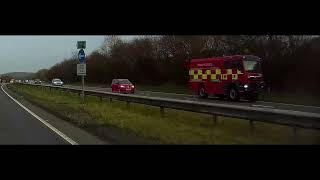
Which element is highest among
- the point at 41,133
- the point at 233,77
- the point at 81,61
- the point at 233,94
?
the point at 81,61

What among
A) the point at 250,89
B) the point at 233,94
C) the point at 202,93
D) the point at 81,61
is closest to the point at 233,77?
the point at 233,94

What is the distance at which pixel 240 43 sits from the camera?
49.2m

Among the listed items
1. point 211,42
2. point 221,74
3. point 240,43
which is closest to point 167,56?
point 211,42

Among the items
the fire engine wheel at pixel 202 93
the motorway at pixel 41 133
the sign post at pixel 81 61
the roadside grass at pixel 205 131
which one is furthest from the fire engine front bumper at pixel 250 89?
the motorway at pixel 41 133

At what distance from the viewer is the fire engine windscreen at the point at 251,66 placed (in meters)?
32.8

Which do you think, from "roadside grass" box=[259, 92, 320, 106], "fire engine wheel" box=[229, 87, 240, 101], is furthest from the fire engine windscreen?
"roadside grass" box=[259, 92, 320, 106]

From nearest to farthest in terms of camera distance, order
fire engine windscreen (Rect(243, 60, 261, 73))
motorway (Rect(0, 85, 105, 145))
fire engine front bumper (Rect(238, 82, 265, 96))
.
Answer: motorway (Rect(0, 85, 105, 145)), fire engine front bumper (Rect(238, 82, 265, 96)), fire engine windscreen (Rect(243, 60, 261, 73))

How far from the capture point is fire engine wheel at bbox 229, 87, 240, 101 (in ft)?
107

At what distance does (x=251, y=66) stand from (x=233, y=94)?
6.72 feet

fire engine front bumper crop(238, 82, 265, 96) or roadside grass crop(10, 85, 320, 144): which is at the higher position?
fire engine front bumper crop(238, 82, 265, 96)

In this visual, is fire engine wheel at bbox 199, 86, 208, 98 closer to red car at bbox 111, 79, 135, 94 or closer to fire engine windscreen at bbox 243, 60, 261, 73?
fire engine windscreen at bbox 243, 60, 261, 73

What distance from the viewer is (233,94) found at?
33.2m

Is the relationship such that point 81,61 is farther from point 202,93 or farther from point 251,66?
point 202,93
